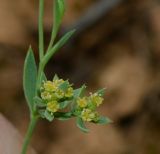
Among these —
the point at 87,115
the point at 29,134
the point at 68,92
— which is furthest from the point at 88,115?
the point at 29,134

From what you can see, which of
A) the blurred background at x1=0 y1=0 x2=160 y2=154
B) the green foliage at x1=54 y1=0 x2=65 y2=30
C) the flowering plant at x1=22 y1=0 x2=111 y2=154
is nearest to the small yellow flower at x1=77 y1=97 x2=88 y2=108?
the flowering plant at x1=22 y1=0 x2=111 y2=154

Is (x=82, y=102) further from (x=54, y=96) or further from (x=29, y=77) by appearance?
(x=29, y=77)

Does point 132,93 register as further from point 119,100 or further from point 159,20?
point 159,20

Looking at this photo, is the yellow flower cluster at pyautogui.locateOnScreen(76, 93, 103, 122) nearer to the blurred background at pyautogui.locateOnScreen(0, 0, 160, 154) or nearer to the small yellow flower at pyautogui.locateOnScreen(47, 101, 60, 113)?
the small yellow flower at pyautogui.locateOnScreen(47, 101, 60, 113)

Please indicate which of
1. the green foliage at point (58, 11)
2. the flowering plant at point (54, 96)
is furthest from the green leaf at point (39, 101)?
the green foliage at point (58, 11)

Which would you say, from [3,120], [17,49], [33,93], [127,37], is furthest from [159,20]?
[33,93]

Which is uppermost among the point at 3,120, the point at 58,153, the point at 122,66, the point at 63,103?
the point at 63,103

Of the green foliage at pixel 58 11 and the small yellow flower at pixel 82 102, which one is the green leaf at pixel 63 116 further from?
the green foliage at pixel 58 11
